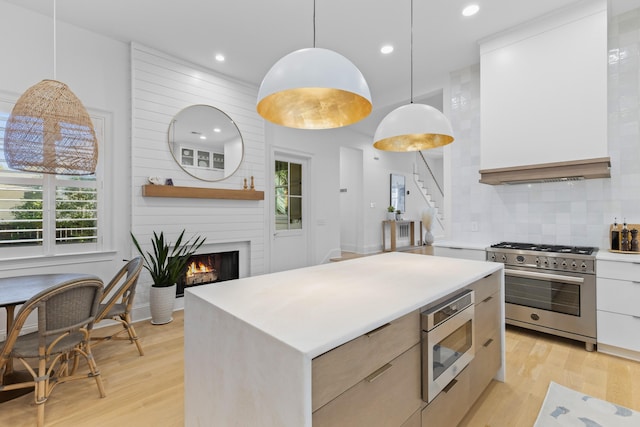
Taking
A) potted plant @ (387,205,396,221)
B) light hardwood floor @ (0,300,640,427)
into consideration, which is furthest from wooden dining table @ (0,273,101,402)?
potted plant @ (387,205,396,221)

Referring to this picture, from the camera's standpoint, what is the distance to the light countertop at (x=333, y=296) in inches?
37.0

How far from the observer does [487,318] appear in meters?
1.84

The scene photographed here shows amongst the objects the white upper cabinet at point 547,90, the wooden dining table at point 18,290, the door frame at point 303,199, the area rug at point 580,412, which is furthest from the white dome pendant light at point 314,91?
the door frame at point 303,199

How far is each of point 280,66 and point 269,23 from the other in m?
Result: 2.25

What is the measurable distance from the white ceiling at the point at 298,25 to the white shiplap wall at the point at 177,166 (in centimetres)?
24

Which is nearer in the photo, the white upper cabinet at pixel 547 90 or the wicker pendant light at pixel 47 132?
the wicker pendant light at pixel 47 132

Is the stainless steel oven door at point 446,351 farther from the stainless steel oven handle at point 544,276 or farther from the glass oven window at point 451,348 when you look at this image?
the stainless steel oven handle at point 544,276

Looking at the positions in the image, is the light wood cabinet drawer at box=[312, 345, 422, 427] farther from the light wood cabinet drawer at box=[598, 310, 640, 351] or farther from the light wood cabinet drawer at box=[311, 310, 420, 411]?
the light wood cabinet drawer at box=[598, 310, 640, 351]

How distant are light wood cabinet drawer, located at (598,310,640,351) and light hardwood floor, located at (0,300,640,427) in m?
0.13

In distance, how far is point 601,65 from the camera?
8.41ft

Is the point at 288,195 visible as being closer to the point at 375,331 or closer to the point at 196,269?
the point at 196,269

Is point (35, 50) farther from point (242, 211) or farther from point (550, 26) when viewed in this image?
point (550, 26)

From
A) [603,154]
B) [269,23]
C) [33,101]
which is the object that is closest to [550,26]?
[603,154]

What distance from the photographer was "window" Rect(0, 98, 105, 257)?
2.66m
